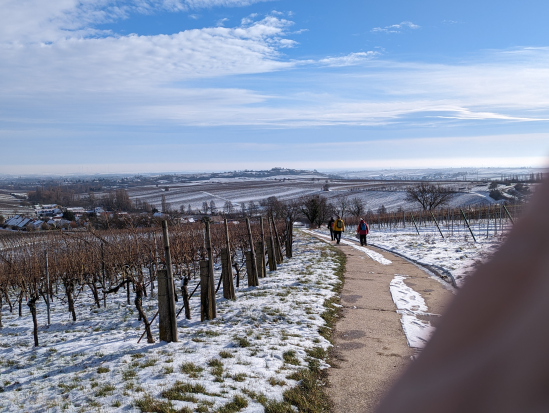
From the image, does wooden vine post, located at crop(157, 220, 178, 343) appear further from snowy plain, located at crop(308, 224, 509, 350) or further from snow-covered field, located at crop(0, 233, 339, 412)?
snowy plain, located at crop(308, 224, 509, 350)

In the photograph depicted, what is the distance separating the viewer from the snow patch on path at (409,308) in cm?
667

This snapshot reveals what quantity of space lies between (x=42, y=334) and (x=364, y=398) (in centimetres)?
797

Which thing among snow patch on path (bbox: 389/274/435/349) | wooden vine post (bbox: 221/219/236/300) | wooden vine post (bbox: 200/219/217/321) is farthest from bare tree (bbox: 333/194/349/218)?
wooden vine post (bbox: 200/219/217/321)

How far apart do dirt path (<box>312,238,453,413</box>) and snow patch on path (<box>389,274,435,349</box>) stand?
0.11 meters

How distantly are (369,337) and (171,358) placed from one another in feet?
11.0

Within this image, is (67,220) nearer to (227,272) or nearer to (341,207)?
(227,272)

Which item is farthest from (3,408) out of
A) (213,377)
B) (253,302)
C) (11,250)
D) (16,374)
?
(11,250)

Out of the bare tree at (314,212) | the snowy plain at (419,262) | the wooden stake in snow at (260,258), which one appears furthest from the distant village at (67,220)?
the bare tree at (314,212)

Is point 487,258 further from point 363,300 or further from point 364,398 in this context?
point 363,300

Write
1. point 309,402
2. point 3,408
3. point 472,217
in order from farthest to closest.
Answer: point 472,217, point 3,408, point 309,402

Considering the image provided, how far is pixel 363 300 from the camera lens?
9.28 m

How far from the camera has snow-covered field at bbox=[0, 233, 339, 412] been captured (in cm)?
478

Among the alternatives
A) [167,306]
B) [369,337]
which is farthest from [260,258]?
[369,337]

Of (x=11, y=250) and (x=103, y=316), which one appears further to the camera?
(x=11, y=250)
